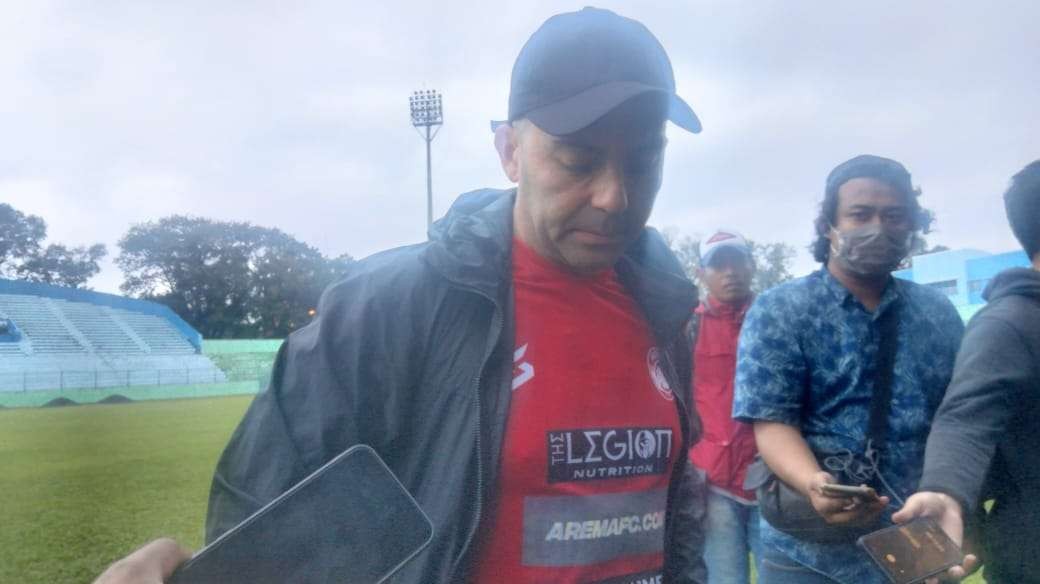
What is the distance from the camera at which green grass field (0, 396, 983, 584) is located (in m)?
5.49

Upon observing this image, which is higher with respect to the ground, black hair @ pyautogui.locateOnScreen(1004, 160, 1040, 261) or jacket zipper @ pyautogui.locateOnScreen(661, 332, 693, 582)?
black hair @ pyautogui.locateOnScreen(1004, 160, 1040, 261)

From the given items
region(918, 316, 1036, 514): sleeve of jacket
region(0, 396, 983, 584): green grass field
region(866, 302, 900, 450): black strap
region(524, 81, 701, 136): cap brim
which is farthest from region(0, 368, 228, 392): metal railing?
region(918, 316, 1036, 514): sleeve of jacket

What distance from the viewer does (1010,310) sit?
179 cm

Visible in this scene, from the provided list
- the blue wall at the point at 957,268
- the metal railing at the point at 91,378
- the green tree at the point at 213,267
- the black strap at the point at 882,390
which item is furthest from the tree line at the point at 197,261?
the blue wall at the point at 957,268

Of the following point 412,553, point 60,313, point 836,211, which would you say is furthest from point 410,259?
point 60,313

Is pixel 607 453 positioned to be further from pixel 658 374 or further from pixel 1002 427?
pixel 1002 427

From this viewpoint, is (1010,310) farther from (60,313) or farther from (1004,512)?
(60,313)

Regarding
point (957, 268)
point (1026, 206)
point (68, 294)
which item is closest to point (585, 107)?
point (1026, 206)

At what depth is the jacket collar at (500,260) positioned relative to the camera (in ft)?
4.32

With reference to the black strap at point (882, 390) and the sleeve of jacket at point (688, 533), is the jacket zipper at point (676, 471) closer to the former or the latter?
the sleeve of jacket at point (688, 533)

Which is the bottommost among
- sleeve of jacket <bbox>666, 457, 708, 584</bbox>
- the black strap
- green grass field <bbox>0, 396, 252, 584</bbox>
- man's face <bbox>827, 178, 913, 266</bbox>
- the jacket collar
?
green grass field <bbox>0, 396, 252, 584</bbox>

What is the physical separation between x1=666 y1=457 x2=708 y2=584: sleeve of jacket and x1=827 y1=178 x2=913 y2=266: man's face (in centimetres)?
90

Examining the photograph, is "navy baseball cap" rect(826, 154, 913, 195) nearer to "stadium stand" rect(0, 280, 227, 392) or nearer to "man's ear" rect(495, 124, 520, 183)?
"man's ear" rect(495, 124, 520, 183)

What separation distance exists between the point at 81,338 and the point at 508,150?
14.5 ft
